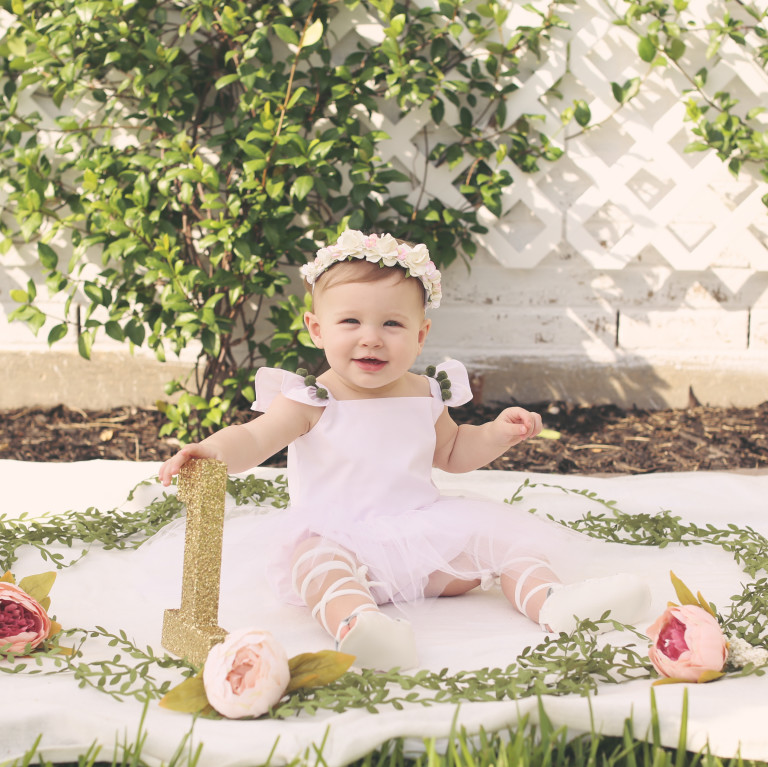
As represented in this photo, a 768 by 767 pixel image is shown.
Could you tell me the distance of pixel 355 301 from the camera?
1641 mm

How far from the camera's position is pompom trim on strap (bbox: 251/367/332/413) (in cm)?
169

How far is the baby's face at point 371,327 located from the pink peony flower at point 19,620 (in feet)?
2.26

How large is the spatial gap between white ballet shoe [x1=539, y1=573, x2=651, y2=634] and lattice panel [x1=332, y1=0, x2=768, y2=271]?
186cm

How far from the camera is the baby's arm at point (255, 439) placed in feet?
4.52

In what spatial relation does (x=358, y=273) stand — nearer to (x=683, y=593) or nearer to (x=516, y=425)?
(x=516, y=425)

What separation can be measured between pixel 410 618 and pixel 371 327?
0.54 metres

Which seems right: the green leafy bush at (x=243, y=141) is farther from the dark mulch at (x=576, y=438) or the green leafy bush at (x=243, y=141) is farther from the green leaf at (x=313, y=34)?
the dark mulch at (x=576, y=438)

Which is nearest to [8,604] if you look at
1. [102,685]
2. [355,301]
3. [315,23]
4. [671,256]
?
[102,685]

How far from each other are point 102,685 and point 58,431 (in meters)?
2.05

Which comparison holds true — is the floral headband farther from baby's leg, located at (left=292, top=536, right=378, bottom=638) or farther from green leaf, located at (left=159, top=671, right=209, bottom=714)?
green leaf, located at (left=159, top=671, right=209, bottom=714)

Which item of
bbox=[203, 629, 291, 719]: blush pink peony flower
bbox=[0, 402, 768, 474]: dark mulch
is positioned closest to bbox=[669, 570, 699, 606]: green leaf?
bbox=[203, 629, 291, 719]: blush pink peony flower

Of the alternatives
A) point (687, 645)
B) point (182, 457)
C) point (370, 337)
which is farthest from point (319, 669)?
point (370, 337)

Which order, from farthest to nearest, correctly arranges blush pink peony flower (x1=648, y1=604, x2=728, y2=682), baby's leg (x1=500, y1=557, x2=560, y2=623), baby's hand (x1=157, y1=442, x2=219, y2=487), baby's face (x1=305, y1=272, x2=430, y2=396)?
1. baby's face (x1=305, y1=272, x2=430, y2=396)
2. baby's leg (x1=500, y1=557, x2=560, y2=623)
3. baby's hand (x1=157, y1=442, x2=219, y2=487)
4. blush pink peony flower (x1=648, y1=604, x2=728, y2=682)

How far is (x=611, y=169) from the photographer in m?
3.13
